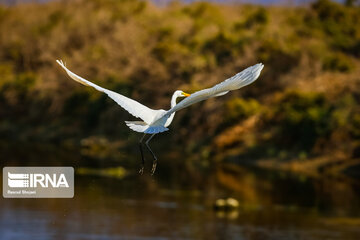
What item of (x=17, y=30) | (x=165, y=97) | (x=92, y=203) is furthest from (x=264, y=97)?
(x=17, y=30)

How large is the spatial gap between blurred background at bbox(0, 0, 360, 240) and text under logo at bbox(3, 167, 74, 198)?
0.69 meters

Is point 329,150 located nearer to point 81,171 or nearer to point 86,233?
point 81,171

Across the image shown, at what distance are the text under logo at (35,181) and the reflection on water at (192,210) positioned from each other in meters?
0.78

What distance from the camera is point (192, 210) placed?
4388cm

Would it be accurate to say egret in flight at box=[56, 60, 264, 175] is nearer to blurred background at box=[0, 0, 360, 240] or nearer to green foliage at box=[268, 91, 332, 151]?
blurred background at box=[0, 0, 360, 240]

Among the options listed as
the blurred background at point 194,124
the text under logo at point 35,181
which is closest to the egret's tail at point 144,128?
the blurred background at point 194,124

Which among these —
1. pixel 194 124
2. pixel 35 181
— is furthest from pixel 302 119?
pixel 35 181

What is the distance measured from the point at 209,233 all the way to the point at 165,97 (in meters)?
30.0

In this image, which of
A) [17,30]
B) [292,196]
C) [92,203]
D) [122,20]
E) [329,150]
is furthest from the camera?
[17,30]

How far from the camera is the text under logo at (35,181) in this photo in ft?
148

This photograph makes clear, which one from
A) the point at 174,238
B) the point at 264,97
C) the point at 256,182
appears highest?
the point at 264,97

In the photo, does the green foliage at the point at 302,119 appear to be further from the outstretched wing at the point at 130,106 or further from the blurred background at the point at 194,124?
the outstretched wing at the point at 130,106

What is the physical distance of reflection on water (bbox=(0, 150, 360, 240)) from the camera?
39688 mm

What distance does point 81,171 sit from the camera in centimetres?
5194
